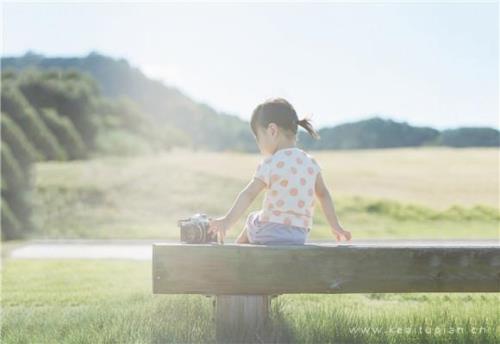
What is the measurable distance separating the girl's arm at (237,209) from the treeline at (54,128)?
13116mm

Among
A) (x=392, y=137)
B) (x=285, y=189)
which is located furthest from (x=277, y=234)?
(x=392, y=137)

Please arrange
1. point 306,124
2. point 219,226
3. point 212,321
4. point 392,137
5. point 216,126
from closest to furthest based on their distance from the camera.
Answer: point 219,226 → point 306,124 → point 212,321 → point 392,137 → point 216,126

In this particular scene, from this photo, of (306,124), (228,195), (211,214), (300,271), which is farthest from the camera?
(228,195)

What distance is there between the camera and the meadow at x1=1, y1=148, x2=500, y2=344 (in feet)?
17.0

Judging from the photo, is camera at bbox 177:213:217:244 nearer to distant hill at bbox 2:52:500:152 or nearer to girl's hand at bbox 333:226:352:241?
girl's hand at bbox 333:226:352:241

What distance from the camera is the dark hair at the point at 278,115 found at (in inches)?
188

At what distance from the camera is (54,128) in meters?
25.8

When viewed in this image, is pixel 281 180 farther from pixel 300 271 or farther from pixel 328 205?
pixel 300 271

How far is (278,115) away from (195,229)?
0.89m

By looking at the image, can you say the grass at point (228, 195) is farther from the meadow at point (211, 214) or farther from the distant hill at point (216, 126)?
the distant hill at point (216, 126)

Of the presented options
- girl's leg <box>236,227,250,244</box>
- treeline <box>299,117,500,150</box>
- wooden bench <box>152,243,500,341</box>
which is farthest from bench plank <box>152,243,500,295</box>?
treeline <box>299,117,500,150</box>

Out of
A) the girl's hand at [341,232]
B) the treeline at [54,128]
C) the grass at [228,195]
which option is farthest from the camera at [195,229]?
the treeline at [54,128]

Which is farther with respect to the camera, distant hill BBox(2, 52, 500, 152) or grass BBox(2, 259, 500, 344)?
distant hill BBox(2, 52, 500, 152)

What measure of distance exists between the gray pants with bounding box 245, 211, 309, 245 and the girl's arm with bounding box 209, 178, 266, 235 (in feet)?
0.72
